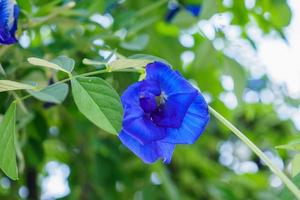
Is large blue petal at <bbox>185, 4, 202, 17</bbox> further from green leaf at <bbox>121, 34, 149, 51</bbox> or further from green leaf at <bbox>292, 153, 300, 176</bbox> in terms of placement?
green leaf at <bbox>292, 153, 300, 176</bbox>

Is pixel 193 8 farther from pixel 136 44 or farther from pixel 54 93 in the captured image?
pixel 54 93

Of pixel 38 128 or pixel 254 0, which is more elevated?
pixel 254 0

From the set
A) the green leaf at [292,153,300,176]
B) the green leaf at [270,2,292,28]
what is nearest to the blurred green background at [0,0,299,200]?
the green leaf at [270,2,292,28]

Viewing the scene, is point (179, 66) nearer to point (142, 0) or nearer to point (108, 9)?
point (142, 0)

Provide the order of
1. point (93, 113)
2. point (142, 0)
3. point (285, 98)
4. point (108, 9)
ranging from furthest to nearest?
point (285, 98), point (142, 0), point (108, 9), point (93, 113)

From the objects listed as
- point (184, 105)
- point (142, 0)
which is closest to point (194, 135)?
point (184, 105)
